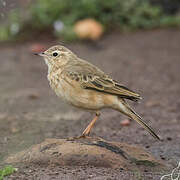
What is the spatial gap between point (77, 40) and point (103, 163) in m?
8.84

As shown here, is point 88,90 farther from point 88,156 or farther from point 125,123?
point 125,123

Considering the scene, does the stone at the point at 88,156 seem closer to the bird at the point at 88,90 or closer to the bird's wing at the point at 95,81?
the bird at the point at 88,90

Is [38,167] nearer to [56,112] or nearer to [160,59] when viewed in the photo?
[56,112]

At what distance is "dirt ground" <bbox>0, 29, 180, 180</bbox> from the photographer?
6887mm

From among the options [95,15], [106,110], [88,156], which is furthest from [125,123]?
[95,15]

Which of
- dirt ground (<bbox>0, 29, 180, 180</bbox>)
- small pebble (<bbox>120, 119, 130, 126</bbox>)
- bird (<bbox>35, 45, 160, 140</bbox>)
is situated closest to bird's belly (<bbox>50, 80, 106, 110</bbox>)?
bird (<bbox>35, 45, 160, 140</bbox>)

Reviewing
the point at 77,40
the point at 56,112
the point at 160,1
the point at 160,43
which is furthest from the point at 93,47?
the point at 56,112

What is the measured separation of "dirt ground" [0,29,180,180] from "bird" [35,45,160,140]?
932 mm

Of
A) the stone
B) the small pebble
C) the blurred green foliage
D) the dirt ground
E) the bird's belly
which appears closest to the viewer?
the stone

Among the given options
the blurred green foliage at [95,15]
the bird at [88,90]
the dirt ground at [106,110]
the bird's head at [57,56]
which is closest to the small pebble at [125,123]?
the dirt ground at [106,110]

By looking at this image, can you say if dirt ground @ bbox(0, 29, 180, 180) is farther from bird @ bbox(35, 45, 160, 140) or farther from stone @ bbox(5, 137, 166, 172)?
bird @ bbox(35, 45, 160, 140)

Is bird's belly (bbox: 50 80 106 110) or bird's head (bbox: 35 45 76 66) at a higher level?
bird's head (bbox: 35 45 76 66)

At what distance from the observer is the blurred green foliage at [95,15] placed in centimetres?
1455

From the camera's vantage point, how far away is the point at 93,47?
14.0 m
